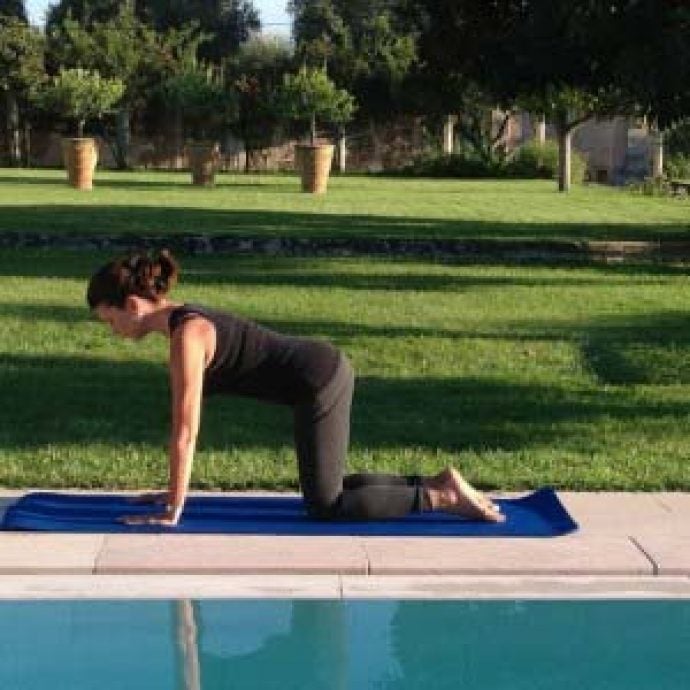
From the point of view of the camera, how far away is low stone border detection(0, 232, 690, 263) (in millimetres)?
18219

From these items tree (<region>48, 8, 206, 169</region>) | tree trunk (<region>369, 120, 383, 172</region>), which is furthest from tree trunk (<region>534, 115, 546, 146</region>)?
tree (<region>48, 8, 206, 169</region>)

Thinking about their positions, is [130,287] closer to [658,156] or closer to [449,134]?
[658,156]

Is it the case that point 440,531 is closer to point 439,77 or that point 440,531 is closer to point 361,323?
point 361,323

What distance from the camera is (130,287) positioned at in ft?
17.3

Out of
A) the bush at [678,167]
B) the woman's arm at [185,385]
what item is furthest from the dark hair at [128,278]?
the bush at [678,167]

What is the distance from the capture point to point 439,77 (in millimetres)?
20797

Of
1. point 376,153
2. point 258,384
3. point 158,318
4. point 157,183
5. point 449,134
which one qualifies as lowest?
point 258,384

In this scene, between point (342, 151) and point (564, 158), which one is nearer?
point (564, 158)

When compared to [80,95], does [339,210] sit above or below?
below

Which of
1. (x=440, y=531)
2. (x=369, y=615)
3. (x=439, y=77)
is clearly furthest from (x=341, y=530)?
(x=439, y=77)

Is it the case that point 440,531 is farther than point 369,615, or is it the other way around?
point 440,531

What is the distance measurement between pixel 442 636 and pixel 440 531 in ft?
3.25

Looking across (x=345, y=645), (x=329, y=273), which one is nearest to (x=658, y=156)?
(x=329, y=273)

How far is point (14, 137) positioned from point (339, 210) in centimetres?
2622
